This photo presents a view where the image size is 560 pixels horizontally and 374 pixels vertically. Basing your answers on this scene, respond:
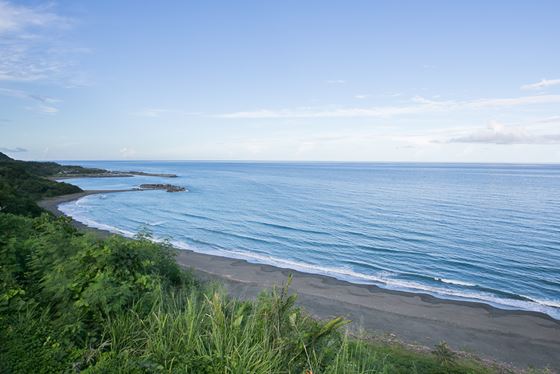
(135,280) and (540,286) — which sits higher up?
(135,280)

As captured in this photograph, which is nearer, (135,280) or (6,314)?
(6,314)

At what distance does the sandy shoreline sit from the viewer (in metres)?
15.3

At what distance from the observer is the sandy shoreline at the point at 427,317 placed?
1534cm

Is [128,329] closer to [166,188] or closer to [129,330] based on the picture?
[129,330]

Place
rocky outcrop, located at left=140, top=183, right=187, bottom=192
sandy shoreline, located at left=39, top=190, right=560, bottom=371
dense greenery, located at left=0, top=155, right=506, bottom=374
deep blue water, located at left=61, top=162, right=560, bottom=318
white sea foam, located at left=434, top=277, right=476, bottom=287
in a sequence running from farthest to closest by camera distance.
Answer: rocky outcrop, located at left=140, top=183, right=187, bottom=192 → deep blue water, located at left=61, top=162, right=560, bottom=318 → white sea foam, located at left=434, top=277, right=476, bottom=287 → sandy shoreline, located at left=39, top=190, right=560, bottom=371 → dense greenery, located at left=0, top=155, right=506, bottom=374

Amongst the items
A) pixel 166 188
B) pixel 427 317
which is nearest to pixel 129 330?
pixel 427 317

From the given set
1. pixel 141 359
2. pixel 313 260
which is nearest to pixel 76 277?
pixel 141 359

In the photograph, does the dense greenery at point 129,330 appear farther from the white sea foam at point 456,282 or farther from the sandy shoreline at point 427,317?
the white sea foam at point 456,282

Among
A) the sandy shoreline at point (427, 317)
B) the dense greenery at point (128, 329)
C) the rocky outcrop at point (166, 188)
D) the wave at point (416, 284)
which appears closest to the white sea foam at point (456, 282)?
the wave at point (416, 284)

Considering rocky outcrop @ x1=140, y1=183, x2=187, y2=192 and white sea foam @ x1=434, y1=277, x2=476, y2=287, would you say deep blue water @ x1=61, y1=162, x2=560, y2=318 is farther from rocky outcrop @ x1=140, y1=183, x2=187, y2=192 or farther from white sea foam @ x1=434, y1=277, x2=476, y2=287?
rocky outcrop @ x1=140, y1=183, x2=187, y2=192

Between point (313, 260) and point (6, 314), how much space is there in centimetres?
2548

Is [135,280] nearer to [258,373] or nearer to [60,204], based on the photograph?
[258,373]

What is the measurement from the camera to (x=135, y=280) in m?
5.57

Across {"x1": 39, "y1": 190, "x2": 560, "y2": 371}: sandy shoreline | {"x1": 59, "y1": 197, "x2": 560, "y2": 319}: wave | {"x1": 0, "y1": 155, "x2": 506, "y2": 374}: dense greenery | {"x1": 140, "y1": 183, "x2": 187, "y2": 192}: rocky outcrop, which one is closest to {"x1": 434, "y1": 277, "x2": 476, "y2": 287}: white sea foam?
{"x1": 59, "y1": 197, "x2": 560, "y2": 319}: wave
